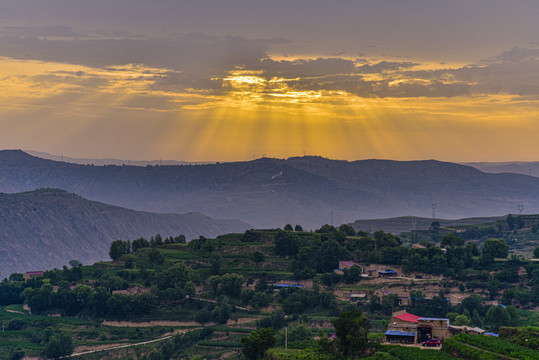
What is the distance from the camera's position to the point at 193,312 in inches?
4690

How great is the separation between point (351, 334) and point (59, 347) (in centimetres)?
5152

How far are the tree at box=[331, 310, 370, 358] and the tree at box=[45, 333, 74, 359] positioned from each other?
49.2 m

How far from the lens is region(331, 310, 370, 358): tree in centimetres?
6869

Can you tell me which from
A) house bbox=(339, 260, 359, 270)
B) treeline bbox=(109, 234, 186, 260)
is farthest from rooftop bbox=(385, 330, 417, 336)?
treeline bbox=(109, 234, 186, 260)

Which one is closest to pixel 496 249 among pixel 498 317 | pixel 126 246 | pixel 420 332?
pixel 498 317

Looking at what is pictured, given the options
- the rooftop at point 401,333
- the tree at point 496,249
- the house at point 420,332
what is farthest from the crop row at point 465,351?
the tree at point 496,249

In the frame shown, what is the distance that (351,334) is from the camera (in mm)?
69375

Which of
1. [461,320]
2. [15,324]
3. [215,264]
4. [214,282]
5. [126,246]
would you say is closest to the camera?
[461,320]

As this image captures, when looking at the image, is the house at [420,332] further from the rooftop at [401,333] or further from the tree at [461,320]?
the tree at [461,320]

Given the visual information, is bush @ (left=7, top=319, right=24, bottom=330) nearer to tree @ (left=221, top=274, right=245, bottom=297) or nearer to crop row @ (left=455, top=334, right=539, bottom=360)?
tree @ (left=221, top=274, right=245, bottom=297)

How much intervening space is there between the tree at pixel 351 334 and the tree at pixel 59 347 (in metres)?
49.2

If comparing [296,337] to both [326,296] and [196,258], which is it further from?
[196,258]

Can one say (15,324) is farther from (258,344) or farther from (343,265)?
(343,265)

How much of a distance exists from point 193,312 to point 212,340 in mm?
13943
